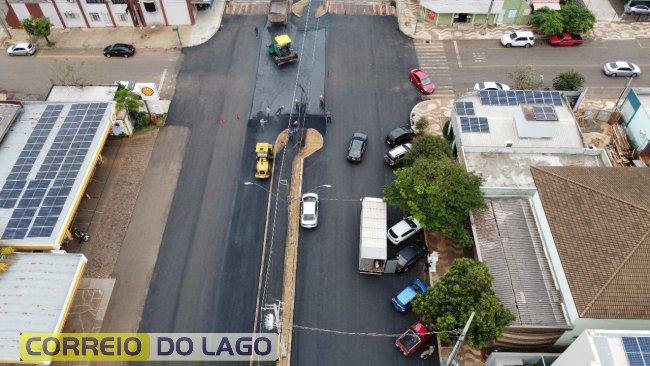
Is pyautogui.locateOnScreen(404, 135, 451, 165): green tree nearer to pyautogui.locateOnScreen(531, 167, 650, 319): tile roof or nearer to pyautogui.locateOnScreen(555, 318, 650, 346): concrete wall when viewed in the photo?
pyautogui.locateOnScreen(531, 167, 650, 319): tile roof

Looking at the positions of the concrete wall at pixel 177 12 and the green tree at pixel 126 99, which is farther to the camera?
the concrete wall at pixel 177 12

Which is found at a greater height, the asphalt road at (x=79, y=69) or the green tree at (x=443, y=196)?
the asphalt road at (x=79, y=69)

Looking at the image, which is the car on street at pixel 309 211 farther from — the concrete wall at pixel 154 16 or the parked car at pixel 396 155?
the concrete wall at pixel 154 16

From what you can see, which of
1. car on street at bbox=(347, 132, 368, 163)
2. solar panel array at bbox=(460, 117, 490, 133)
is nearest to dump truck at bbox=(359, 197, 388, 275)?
car on street at bbox=(347, 132, 368, 163)

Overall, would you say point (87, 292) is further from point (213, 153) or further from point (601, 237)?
point (601, 237)

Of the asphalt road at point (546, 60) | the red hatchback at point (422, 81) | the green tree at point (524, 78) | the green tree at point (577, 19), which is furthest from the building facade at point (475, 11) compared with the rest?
the red hatchback at point (422, 81)

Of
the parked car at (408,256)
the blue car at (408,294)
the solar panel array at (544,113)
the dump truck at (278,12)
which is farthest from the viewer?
the dump truck at (278,12)
